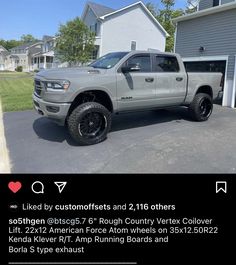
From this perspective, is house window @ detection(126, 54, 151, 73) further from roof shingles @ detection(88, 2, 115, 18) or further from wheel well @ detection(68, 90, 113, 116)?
roof shingles @ detection(88, 2, 115, 18)

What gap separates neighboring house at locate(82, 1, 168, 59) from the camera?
1123 inches

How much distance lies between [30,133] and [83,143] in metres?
1.77

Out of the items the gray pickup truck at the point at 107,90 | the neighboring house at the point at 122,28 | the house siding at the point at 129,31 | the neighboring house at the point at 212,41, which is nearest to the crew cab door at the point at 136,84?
the gray pickup truck at the point at 107,90

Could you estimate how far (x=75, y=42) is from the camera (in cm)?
2506

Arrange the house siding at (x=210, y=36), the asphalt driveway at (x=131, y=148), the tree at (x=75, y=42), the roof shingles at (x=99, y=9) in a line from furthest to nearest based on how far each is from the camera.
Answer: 1. the roof shingles at (x=99, y=9)
2. the tree at (x=75, y=42)
3. the house siding at (x=210, y=36)
4. the asphalt driveway at (x=131, y=148)

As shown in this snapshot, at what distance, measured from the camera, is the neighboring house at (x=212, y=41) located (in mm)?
11562

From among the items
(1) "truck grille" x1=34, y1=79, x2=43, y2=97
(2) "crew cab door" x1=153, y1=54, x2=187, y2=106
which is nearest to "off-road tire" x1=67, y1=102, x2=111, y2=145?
(1) "truck grille" x1=34, y1=79, x2=43, y2=97

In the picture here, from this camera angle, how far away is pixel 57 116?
5.59m

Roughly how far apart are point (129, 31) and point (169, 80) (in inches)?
968

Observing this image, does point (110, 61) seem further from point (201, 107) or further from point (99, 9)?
point (99, 9)

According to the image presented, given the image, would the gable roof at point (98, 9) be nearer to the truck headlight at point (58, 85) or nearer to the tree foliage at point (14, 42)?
the truck headlight at point (58, 85)
